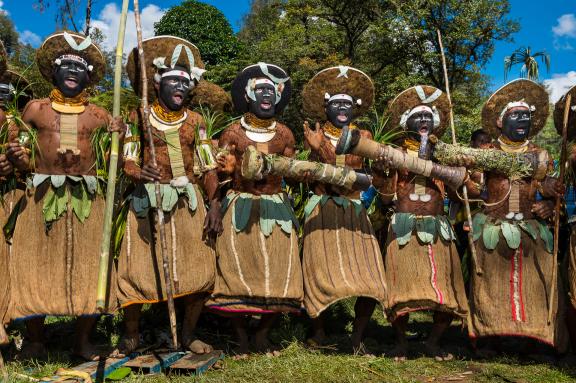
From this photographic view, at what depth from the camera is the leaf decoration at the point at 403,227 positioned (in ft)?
14.7

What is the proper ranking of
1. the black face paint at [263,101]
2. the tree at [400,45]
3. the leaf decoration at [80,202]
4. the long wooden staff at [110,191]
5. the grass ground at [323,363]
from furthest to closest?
the tree at [400,45] < the black face paint at [263,101] < the leaf decoration at [80,202] < the grass ground at [323,363] < the long wooden staff at [110,191]

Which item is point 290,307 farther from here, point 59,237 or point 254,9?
point 254,9

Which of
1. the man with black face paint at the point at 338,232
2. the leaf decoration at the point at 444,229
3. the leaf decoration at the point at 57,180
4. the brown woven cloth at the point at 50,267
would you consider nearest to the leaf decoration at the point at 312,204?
the man with black face paint at the point at 338,232

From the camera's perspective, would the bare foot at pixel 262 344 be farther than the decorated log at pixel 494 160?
Yes

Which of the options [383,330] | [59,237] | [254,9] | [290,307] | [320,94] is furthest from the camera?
[254,9]

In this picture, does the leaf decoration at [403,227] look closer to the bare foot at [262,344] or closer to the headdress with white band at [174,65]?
the bare foot at [262,344]

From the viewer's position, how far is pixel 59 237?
408 centimetres

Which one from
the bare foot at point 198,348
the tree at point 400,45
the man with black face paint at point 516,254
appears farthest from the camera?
the tree at point 400,45

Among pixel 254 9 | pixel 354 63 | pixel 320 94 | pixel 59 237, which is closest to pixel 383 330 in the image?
pixel 320 94

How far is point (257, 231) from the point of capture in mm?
4418

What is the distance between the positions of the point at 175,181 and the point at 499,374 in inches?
116

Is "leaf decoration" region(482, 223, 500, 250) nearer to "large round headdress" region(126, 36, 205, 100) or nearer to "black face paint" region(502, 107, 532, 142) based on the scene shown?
"black face paint" region(502, 107, 532, 142)

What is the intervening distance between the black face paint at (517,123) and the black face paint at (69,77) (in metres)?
3.56

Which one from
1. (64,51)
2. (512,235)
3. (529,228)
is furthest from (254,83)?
(529,228)
